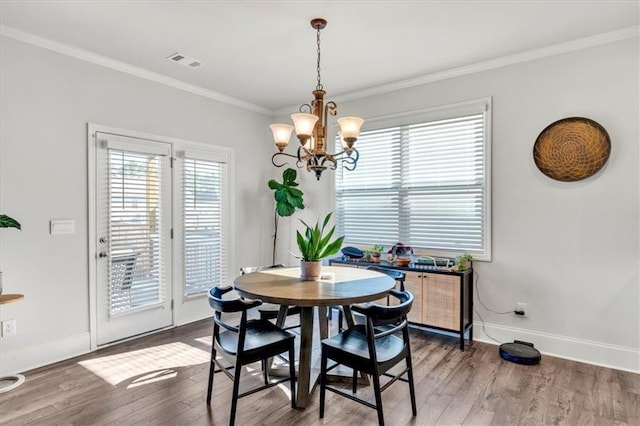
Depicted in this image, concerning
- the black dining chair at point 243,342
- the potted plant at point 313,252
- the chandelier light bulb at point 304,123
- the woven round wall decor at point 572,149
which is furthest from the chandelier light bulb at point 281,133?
the woven round wall decor at point 572,149

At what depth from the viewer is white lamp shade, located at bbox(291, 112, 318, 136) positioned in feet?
8.05

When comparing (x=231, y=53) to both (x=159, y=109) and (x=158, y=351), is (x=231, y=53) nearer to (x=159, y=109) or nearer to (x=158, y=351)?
(x=159, y=109)

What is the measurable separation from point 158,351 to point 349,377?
1.87m

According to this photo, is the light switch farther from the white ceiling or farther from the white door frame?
the white ceiling

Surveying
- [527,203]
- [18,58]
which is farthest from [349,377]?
[18,58]

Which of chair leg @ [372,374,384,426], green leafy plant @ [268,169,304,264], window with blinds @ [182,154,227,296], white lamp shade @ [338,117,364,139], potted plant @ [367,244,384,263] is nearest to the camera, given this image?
chair leg @ [372,374,384,426]

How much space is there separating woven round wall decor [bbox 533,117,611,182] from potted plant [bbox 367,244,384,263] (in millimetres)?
1774

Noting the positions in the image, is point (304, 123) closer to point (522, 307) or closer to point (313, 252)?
point (313, 252)

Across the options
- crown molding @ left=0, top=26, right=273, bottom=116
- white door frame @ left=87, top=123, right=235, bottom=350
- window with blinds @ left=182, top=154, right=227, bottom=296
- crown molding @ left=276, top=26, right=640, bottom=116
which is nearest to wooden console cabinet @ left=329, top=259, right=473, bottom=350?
crown molding @ left=276, top=26, right=640, bottom=116

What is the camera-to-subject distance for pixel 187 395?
2668 mm

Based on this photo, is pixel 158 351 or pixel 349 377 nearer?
pixel 349 377

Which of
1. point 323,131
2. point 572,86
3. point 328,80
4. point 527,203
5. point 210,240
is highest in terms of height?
point 328,80

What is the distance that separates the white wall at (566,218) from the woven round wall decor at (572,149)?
0.07 m

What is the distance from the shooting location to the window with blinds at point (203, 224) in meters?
4.36
